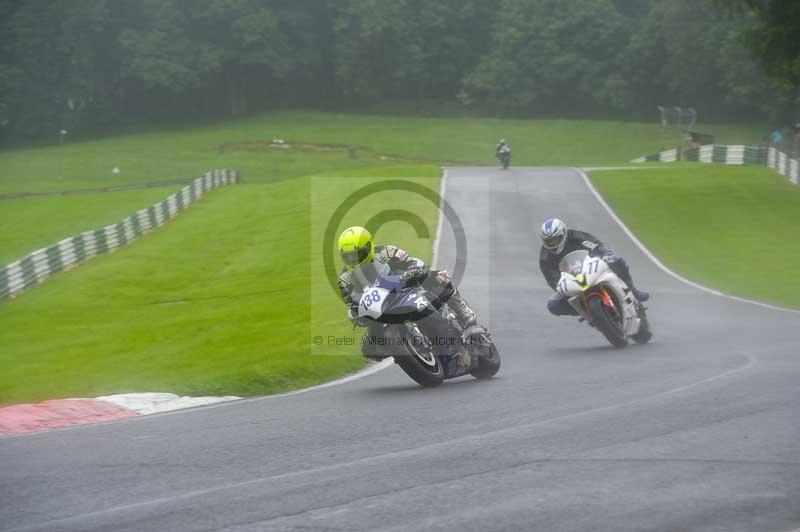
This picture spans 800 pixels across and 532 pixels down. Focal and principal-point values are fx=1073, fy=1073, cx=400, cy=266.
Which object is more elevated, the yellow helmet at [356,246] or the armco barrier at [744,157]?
the yellow helmet at [356,246]

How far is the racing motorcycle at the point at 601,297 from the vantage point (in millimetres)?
13109

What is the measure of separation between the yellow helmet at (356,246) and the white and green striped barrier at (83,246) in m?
20.1

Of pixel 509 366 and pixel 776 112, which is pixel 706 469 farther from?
pixel 776 112

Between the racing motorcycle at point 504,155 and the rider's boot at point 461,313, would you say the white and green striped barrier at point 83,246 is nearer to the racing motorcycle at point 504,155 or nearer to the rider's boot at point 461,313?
the racing motorcycle at point 504,155

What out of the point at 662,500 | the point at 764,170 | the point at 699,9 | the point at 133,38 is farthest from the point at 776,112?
the point at 662,500

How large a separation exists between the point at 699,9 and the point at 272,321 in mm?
73684

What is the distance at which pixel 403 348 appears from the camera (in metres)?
10.3

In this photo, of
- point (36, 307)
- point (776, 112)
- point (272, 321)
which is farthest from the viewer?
point (776, 112)

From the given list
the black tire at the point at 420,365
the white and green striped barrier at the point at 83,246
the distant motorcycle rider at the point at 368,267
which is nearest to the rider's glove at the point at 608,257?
the distant motorcycle rider at the point at 368,267

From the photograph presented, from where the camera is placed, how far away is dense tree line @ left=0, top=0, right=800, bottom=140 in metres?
87.9

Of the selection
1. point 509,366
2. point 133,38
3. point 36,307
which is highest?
point 133,38

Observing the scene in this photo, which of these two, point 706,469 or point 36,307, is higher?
point 706,469

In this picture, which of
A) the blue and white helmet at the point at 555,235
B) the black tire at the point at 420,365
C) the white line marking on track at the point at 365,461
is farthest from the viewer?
the blue and white helmet at the point at 555,235

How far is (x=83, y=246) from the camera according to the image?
36.2 meters
